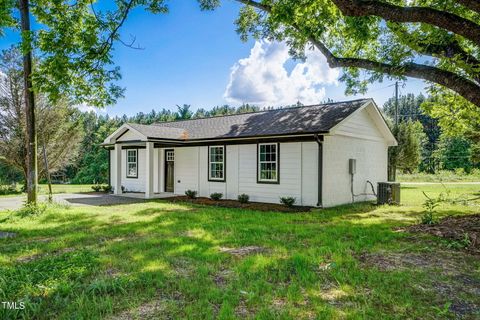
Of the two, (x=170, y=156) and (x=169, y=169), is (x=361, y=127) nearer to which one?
(x=170, y=156)

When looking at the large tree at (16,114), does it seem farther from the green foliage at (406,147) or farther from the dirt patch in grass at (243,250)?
the green foliage at (406,147)

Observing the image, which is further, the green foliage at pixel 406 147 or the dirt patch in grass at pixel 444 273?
the green foliage at pixel 406 147

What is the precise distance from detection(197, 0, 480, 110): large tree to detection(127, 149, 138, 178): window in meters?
9.17

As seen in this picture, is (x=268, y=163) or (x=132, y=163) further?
(x=132, y=163)

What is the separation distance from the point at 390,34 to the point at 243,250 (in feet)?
30.6

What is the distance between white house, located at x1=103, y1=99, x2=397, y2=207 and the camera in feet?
38.6

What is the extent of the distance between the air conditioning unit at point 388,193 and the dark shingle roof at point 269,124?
341 centimetres

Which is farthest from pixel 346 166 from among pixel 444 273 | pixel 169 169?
pixel 169 169

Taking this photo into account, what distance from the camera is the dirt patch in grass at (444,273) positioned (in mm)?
3541

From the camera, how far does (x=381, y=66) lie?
27.4 ft

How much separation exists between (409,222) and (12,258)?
9.23 meters

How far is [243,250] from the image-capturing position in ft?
19.0

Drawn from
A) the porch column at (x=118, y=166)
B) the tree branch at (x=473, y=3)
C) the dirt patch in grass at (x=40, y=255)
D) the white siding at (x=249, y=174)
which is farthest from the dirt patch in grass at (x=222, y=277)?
the porch column at (x=118, y=166)

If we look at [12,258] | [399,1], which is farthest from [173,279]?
[399,1]
